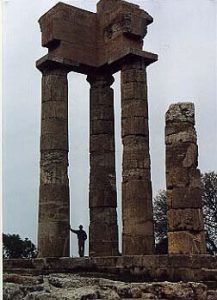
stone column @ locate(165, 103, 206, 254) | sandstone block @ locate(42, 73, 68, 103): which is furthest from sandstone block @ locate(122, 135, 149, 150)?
stone column @ locate(165, 103, 206, 254)

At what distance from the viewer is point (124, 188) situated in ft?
73.4

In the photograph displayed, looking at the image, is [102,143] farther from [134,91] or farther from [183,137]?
[183,137]

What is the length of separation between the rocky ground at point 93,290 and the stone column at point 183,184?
4.23 metres

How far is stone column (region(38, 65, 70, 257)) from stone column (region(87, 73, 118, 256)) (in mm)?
1750

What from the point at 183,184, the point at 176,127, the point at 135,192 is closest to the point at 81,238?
the point at 135,192

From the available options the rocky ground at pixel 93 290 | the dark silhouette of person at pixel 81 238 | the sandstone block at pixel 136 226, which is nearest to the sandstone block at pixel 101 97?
the dark silhouette of person at pixel 81 238

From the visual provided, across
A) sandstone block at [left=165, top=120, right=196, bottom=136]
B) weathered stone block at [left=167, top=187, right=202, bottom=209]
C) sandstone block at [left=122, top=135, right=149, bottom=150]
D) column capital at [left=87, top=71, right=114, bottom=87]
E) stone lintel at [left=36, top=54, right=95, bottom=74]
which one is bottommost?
weathered stone block at [left=167, top=187, right=202, bottom=209]

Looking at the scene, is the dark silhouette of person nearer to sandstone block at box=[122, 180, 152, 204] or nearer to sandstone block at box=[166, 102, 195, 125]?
sandstone block at box=[122, 180, 152, 204]

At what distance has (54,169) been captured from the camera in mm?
22719

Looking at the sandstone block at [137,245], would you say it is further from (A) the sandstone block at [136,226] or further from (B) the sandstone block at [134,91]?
(B) the sandstone block at [134,91]

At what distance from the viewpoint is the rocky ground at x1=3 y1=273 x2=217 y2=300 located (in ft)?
35.9

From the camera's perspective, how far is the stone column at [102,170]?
24.0m

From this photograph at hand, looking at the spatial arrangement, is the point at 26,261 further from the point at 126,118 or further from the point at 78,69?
the point at 78,69

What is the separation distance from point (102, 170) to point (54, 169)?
261cm
